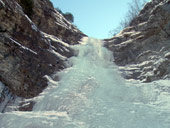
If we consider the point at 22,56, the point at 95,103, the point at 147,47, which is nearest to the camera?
the point at 95,103

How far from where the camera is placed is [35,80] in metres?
5.59

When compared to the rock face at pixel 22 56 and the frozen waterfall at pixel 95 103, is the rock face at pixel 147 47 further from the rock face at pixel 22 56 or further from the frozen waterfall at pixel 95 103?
the rock face at pixel 22 56

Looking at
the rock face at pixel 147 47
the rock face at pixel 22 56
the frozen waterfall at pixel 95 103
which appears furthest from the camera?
the rock face at pixel 147 47

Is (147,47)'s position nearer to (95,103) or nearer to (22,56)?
(95,103)

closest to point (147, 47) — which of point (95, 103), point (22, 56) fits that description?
point (95, 103)

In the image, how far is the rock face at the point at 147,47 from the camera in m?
6.53

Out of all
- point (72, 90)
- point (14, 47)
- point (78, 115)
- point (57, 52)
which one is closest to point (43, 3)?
point (57, 52)

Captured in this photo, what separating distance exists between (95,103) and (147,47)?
4486mm

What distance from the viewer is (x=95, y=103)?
458 cm

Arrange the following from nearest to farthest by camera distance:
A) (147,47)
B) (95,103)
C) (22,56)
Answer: (95,103) → (22,56) → (147,47)

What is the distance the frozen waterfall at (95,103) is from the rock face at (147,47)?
57 centimetres

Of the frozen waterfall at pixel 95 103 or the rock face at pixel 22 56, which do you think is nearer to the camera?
the frozen waterfall at pixel 95 103

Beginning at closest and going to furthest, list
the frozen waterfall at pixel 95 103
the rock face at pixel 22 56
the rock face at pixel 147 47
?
the frozen waterfall at pixel 95 103
the rock face at pixel 22 56
the rock face at pixel 147 47

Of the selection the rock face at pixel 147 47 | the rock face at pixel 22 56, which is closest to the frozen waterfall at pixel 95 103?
the rock face at pixel 22 56
